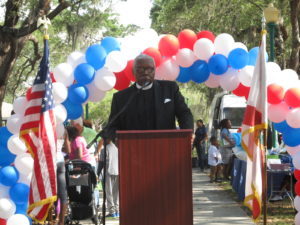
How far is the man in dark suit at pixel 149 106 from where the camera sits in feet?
19.8

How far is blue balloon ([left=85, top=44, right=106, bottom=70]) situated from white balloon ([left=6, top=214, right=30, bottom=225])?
264 cm

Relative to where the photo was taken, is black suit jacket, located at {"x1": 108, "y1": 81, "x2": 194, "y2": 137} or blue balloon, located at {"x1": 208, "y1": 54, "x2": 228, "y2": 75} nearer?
black suit jacket, located at {"x1": 108, "y1": 81, "x2": 194, "y2": 137}

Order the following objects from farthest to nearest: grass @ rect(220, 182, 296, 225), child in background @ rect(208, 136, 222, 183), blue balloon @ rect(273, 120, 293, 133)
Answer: child in background @ rect(208, 136, 222, 183)
grass @ rect(220, 182, 296, 225)
blue balloon @ rect(273, 120, 293, 133)

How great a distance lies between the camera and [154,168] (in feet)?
16.9

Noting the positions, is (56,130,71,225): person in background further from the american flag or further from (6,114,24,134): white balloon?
the american flag

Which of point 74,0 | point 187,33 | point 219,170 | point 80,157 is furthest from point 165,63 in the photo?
point 219,170

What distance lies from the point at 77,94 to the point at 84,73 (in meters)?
0.35

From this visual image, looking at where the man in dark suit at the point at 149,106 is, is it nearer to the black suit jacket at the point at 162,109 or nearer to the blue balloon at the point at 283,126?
the black suit jacket at the point at 162,109

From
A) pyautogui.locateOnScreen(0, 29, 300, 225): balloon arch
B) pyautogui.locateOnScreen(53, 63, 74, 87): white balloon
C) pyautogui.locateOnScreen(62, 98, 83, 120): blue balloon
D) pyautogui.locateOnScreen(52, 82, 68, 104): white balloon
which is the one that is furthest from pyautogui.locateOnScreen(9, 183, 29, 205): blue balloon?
pyautogui.locateOnScreen(53, 63, 74, 87): white balloon

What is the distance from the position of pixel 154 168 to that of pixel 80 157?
19.1ft

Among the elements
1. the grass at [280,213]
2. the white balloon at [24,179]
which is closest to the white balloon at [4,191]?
the white balloon at [24,179]

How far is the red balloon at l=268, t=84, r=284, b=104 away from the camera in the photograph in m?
9.17

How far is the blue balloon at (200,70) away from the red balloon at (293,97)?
60.5 inches

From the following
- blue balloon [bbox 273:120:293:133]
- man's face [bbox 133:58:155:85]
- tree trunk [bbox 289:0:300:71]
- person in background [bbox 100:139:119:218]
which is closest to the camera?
man's face [bbox 133:58:155:85]
